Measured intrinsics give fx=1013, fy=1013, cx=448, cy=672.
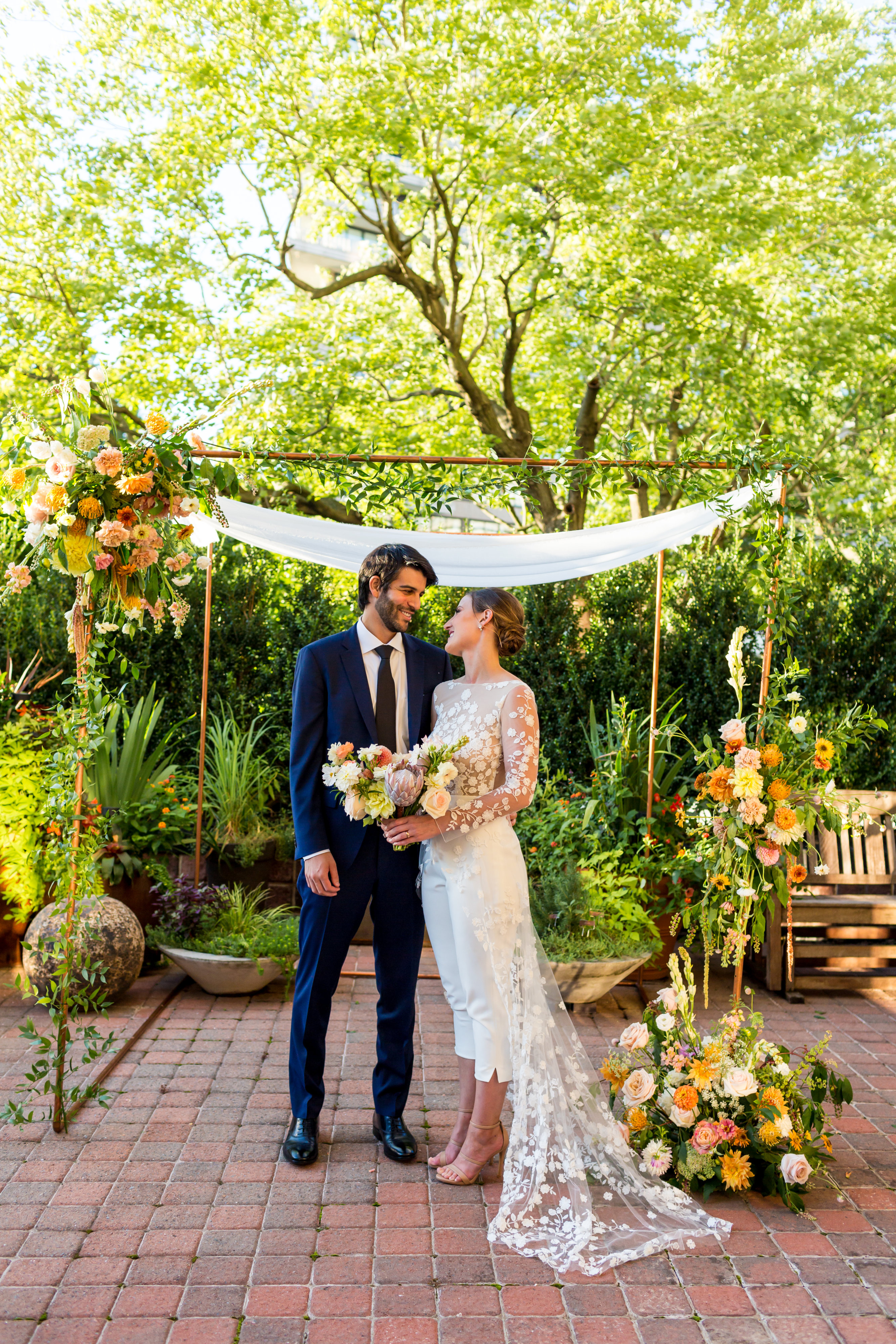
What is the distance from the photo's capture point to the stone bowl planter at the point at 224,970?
4715 millimetres

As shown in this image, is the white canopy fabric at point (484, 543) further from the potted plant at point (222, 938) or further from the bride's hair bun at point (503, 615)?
the potted plant at point (222, 938)

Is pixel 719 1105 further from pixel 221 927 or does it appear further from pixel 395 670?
pixel 221 927

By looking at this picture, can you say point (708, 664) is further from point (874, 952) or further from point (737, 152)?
point (737, 152)

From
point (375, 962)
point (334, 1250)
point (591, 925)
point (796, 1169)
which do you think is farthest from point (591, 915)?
point (334, 1250)

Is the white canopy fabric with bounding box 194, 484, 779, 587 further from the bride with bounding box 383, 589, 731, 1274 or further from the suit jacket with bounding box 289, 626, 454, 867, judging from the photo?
→ the bride with bounding box 383, 589, 731, 1274

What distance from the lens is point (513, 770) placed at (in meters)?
3.01

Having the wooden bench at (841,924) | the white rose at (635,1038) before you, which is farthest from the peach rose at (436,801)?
the wooden bench at (841,924)

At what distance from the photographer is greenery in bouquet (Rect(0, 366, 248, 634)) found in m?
3.07

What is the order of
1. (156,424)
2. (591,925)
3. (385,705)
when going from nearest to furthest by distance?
1. (156,424)
2. (385,705)
3. (591,925)

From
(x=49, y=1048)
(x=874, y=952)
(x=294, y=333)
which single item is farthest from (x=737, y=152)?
(x=49, y=1048)

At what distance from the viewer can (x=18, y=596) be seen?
6.40m

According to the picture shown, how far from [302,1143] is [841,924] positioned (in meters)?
3.23

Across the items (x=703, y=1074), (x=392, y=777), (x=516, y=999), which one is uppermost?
(x=392, y=777)

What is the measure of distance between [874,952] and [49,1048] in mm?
4045
